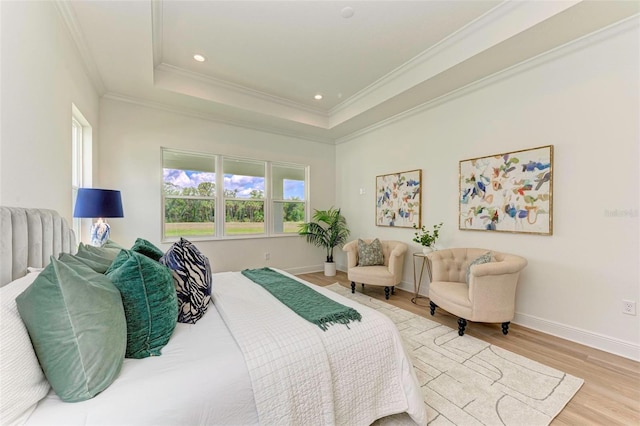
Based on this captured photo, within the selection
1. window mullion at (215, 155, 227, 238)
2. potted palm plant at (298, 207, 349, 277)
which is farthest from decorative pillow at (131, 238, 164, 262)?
potted palm plant at (298, 207, 349, 277)

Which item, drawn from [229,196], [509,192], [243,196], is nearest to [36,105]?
[229,196]

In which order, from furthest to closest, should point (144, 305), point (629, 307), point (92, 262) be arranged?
1. point (629, 307)
2. point (92, 262)
3. point (144, 305)

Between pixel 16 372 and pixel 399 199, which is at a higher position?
pixel 399 199

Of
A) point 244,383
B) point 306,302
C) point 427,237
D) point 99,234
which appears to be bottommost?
point 244,383

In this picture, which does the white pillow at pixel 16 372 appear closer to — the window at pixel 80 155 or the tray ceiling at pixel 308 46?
the tray ceiling at pixel 308 46

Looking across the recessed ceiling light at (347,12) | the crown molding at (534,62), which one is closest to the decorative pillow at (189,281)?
the recessed ceiling light at (347,12)

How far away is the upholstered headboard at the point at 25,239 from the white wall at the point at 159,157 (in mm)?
2182

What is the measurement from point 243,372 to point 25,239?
1363 millimetres

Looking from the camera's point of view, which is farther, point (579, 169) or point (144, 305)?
point (579, 169)

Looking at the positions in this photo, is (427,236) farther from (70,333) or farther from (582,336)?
(70,333)

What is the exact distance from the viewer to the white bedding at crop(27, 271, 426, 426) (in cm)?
91

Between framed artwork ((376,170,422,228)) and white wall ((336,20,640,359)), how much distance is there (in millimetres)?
762

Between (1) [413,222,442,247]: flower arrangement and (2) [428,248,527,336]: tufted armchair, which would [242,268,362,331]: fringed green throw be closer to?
(2) [428,248,527,336]: tufted armchair

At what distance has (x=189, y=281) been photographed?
161 centimetres
